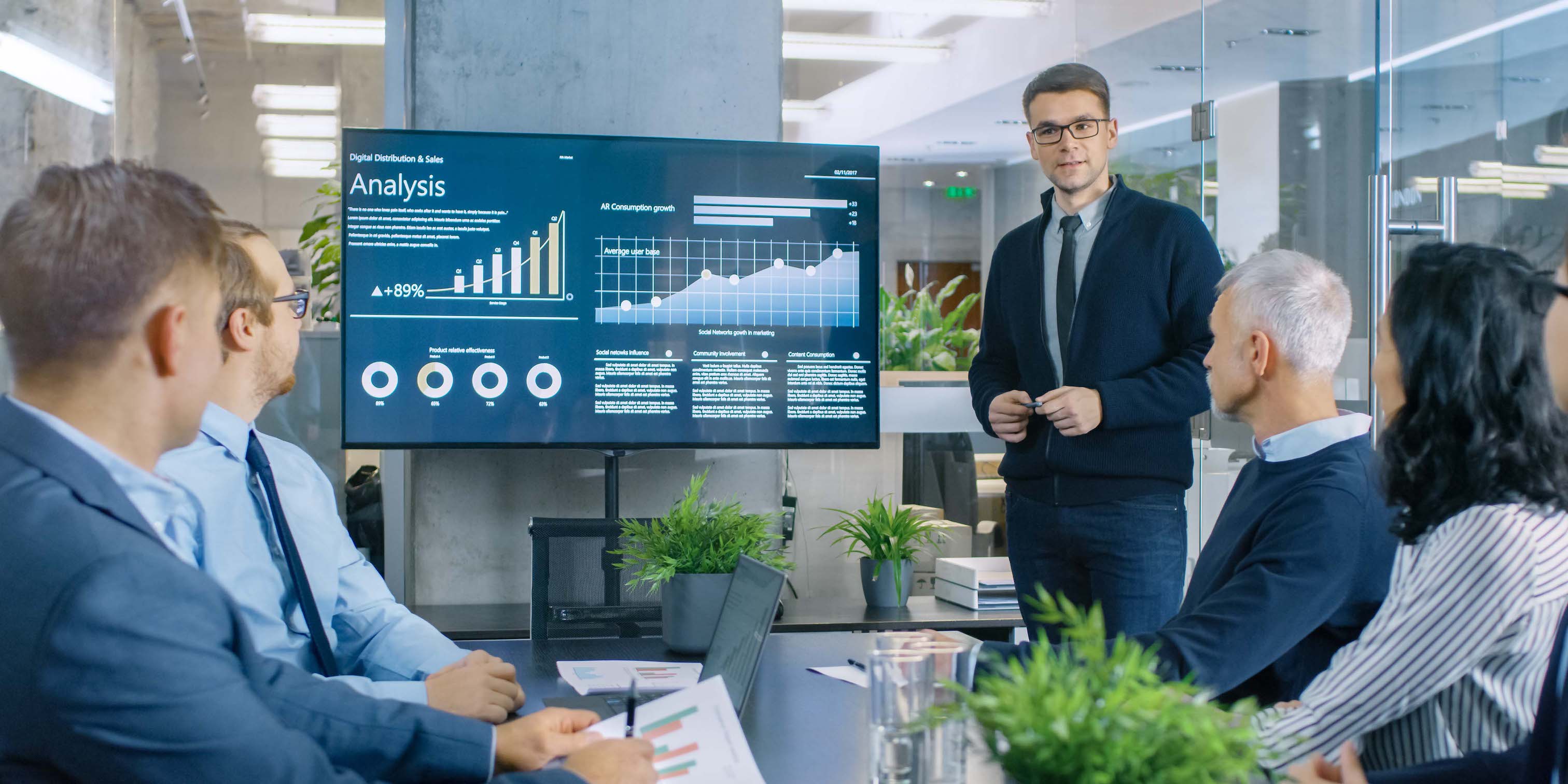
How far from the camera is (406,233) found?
310cm

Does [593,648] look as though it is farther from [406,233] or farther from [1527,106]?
[1527,106]

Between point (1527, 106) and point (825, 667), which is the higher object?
point (1527, 106)

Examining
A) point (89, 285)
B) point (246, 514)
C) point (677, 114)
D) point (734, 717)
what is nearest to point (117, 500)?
point (89, 285)

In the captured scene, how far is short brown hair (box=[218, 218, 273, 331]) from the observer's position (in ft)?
6.26

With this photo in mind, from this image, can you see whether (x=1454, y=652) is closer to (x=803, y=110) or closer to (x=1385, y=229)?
(x=1385, y=229)

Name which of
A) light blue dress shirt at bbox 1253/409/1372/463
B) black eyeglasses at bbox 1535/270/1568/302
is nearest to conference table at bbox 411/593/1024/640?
light blue dress shirt at bbox 1253/409/1372/463

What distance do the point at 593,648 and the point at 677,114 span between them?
169 cm

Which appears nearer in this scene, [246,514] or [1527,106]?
[246,514]

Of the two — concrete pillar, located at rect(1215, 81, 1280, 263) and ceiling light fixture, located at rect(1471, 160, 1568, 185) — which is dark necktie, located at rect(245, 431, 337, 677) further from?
concrete pillar, located at rect(1215, 81, 1280, 263)

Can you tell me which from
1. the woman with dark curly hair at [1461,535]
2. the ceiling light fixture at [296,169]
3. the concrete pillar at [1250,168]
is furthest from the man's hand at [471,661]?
the concrete pillar at [1250,168]

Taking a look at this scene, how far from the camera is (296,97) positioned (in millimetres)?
4008

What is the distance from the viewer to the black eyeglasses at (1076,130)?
8.91ft

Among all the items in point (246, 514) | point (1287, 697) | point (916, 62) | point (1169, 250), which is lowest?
point (1287, 697)

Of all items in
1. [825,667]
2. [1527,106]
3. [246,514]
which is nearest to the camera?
[246,514]
